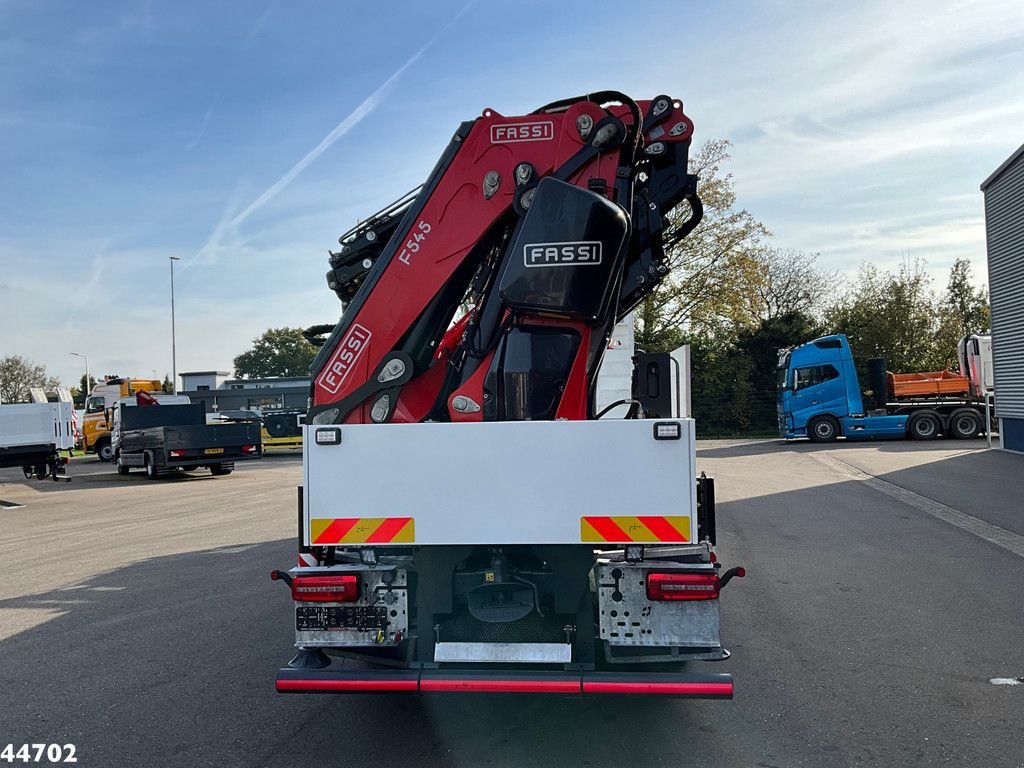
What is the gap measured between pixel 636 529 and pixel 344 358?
7.22 ft

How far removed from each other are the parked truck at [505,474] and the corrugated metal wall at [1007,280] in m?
18.1

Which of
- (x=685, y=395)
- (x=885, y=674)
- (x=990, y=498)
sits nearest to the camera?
(x=885, y=674)

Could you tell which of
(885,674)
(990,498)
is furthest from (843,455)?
(885,674)

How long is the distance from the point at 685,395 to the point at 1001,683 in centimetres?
288

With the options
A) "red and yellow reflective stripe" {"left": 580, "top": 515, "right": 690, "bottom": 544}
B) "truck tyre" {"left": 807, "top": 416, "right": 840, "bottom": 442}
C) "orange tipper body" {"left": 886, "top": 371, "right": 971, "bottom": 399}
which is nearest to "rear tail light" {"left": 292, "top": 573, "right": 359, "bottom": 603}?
"red and yellow reflective stripe" {"left": 580, "top": 515, "right": 690, "bottom": 544}

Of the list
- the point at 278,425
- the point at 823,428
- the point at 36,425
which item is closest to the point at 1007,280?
the point at 823,428

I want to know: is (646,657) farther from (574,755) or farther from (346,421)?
(346,421)

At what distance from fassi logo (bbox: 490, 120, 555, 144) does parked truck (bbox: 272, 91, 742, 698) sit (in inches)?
0.5

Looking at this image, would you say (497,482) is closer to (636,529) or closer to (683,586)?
(636,529)

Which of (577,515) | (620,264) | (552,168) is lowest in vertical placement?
(577,515)

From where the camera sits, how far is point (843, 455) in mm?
22547

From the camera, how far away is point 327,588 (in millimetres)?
4055

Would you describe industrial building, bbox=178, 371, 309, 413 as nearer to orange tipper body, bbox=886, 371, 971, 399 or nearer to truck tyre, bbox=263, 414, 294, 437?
orange tipper body, bbox=886, 371, 971, 399

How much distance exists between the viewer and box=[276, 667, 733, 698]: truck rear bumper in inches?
145
